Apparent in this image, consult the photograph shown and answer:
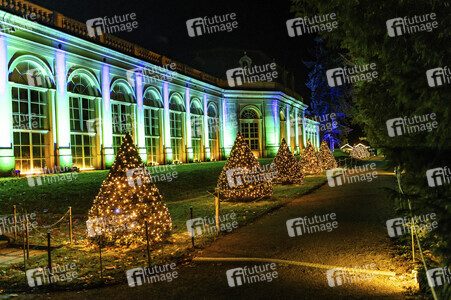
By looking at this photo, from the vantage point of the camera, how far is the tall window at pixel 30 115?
1945 cm

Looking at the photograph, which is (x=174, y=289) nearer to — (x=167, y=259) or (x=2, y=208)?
(x=167, y=259)

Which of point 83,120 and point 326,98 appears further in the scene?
point 326,98

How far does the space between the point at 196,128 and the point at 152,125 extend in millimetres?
7425

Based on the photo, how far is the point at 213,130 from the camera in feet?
136

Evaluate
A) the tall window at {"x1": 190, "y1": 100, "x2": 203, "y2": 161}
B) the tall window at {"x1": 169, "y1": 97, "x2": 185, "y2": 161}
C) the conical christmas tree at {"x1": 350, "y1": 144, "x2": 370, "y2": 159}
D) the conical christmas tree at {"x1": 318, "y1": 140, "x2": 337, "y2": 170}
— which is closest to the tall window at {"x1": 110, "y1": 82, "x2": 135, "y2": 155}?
the tall window at {"x1": 169, "y1": 97, "x2": 185, "y2": 161}

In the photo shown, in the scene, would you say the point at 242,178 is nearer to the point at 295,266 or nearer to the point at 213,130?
the point at 295,266

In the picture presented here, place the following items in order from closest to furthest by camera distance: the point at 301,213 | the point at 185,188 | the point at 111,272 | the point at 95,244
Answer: the point at 111,272, the point at 95,244, the point at 301,213, the point at 185,188

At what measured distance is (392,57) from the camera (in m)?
3.75

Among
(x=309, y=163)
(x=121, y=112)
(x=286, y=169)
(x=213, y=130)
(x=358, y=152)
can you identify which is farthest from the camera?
(x=358, y=152)

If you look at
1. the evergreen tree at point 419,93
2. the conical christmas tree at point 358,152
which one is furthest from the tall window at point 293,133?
the evergreen tree at point 419,93

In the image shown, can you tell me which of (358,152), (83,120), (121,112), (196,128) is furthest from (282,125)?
(83,120)

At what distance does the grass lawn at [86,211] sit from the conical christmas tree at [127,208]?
374 mm

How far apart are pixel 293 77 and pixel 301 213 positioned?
5503 centimetres

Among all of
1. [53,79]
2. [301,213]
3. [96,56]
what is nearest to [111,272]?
[301,213]
